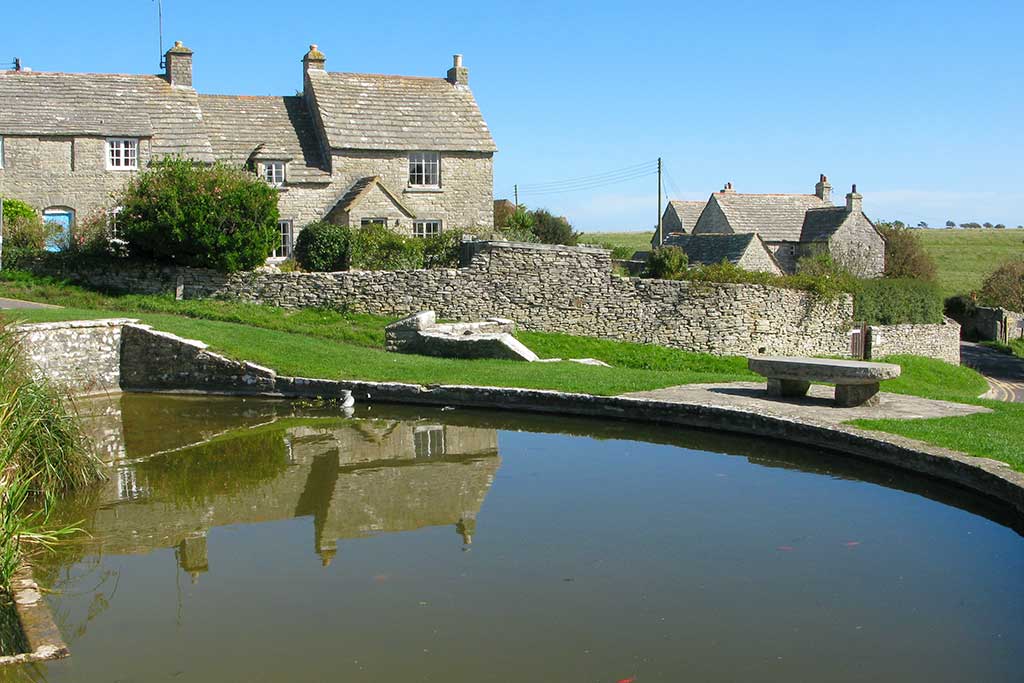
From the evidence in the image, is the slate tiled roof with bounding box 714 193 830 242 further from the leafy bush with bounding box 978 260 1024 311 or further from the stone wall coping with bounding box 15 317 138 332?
the stone wall coping with bounding box 15 317 138 332

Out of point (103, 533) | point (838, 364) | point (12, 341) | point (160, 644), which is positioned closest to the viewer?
point (160, 644)

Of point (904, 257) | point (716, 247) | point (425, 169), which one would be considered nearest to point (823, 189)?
point (904, 257)

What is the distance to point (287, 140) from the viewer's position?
35.9 metres

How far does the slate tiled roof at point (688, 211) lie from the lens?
5228 centimetres

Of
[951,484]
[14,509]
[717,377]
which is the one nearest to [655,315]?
[717,377]

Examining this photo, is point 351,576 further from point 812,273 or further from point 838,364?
point 812,273

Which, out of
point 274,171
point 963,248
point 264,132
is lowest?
point 963,248

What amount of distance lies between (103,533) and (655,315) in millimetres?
18984

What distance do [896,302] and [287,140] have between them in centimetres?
2176

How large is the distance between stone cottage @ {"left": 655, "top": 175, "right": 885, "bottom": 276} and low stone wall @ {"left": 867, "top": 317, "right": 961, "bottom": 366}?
797cm

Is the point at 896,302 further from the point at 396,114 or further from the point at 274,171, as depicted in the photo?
the point at 274,171

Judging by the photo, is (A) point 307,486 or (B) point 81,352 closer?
(A) point 307,486

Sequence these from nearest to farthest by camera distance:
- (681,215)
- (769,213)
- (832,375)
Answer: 1. (832,375)
2. (769,213)
3. (681,215)

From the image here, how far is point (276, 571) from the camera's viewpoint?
9.22 meters
